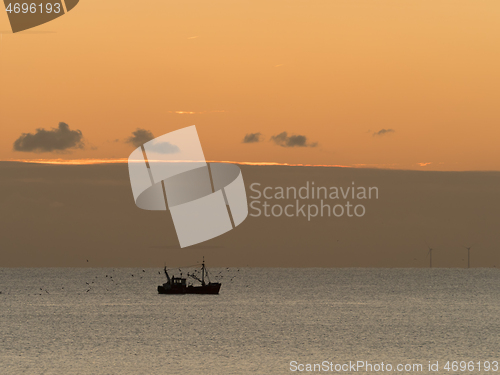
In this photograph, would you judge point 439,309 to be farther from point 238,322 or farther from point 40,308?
point 40,308

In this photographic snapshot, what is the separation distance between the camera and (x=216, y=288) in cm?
17512

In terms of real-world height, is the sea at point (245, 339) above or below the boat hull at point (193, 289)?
above

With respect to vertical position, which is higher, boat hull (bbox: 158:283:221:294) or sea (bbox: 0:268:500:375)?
sea (bbox: 0:268:500:375)

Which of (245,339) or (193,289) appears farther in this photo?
(193,289)

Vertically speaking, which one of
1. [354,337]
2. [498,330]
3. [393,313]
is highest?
[354,337]

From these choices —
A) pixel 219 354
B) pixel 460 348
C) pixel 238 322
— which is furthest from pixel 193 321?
pixel 460 348

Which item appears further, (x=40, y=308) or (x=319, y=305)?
(x=319, y=305)

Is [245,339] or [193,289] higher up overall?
[245,339]

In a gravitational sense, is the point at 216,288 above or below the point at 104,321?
below

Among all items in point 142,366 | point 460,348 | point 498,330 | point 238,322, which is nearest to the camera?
point 142,366

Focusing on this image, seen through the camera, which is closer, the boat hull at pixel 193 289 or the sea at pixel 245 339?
the sea at pixel 245 339

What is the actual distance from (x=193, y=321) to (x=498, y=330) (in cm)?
4528

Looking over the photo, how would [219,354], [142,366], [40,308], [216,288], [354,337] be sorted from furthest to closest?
[216,288] → [40,308] → [354,337] → [219,354] → [142,366]

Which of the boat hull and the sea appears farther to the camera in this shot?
the boat hull
